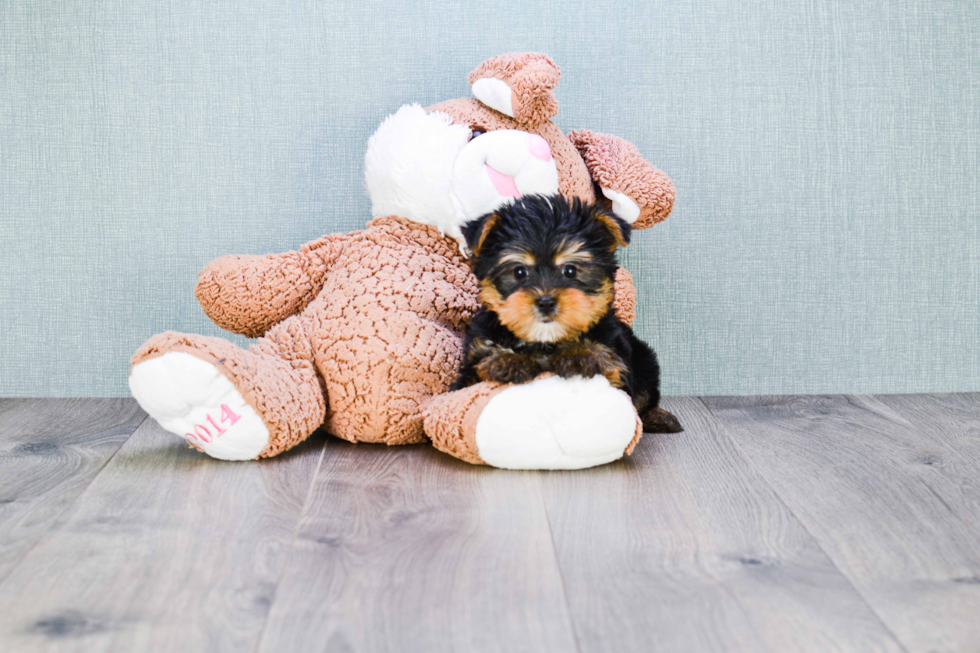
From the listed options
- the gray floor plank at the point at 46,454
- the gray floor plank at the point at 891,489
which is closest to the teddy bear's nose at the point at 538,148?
the gray floor plank at the point at 891,489

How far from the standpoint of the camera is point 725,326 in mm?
2402

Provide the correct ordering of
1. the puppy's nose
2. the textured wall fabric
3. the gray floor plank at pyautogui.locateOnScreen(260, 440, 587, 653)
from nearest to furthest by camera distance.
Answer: the gray floor plank at pyautogui.locateOnScreen(260, 440, 587, 653)
the puppy's nose
the textured wall fabric

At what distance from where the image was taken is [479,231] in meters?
1.67

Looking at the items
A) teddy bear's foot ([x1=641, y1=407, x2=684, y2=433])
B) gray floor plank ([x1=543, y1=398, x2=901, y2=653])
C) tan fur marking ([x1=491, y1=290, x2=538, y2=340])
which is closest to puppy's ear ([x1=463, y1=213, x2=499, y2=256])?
tan fur marking ([x1=491, y1=290, x2=538, y2=340])

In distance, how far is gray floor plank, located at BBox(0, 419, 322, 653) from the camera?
3.50 feet

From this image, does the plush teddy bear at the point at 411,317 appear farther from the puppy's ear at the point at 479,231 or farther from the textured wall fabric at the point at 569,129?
the textured wall fabric at the point at 569,129

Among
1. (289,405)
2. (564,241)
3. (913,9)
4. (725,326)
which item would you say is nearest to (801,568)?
(564,241)

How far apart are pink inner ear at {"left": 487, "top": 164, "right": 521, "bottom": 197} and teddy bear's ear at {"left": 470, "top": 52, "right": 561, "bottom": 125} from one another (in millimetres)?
178

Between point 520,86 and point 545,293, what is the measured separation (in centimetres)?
59

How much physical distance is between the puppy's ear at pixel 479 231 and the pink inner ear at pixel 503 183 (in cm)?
21

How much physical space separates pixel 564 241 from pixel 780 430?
2.70 feet

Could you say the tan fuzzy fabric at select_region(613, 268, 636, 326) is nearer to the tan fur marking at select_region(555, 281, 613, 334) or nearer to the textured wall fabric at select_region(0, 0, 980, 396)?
the textured wall fabric at select_region(0, 0, 980, 396)

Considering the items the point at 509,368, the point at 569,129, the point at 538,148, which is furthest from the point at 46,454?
the point at 569,129

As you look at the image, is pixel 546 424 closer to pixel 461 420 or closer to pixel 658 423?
pixel 461 420
